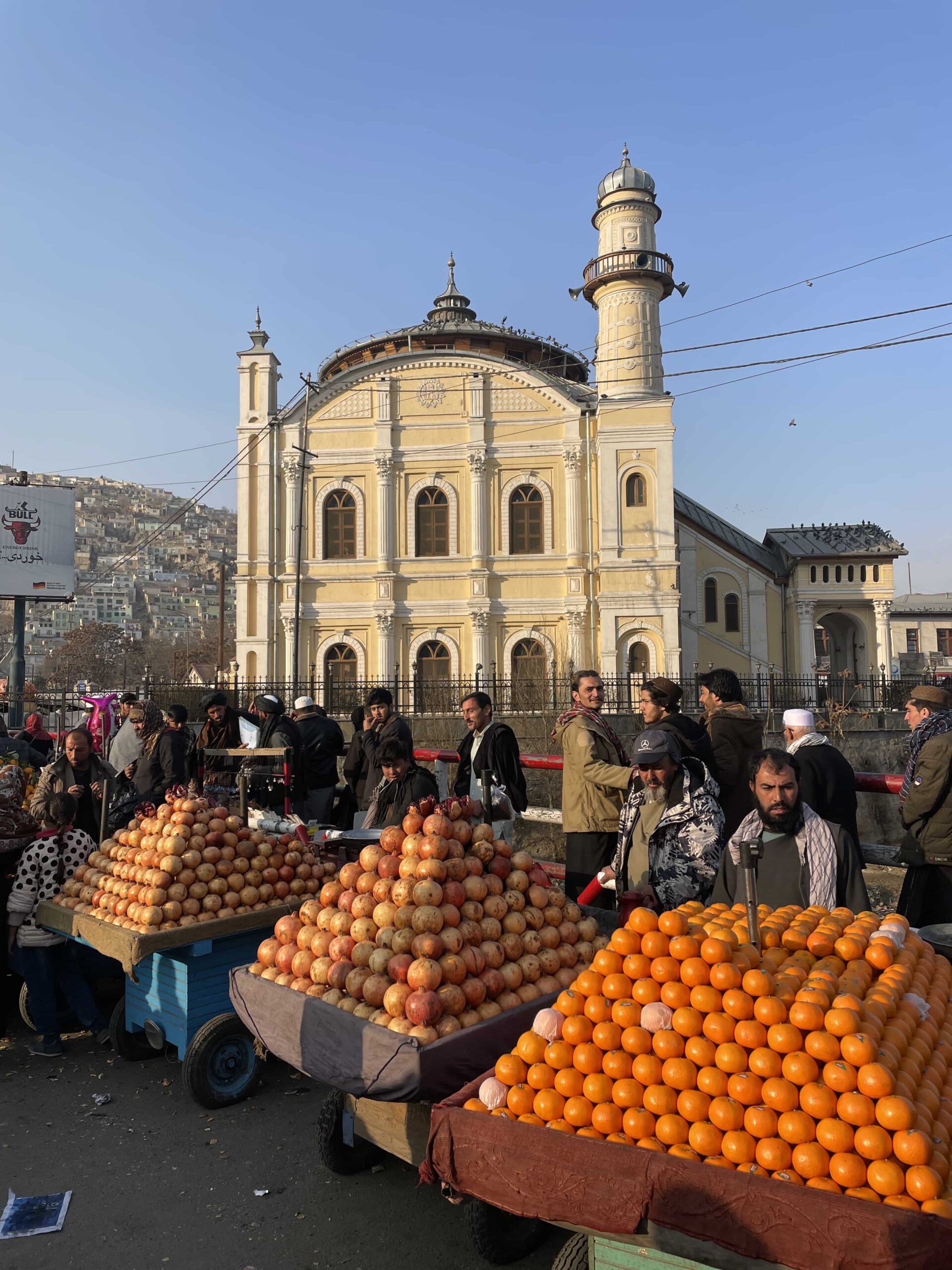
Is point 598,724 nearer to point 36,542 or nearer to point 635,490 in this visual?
point 635,490

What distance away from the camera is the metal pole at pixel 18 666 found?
64.8 ft

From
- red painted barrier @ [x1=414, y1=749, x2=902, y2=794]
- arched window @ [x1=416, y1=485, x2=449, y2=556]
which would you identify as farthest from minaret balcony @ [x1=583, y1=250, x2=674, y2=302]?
red painted barrier @ [x1=414, y1=749, x2=902, y2=794]

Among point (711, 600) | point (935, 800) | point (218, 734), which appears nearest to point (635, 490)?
point (711, 600)

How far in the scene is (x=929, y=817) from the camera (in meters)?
4.92

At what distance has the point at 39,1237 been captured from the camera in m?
3.48

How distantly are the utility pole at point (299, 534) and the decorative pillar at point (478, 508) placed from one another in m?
5.47

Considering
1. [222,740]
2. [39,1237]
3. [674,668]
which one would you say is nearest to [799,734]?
[39,1237]

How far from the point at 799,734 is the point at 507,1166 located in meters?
3.15

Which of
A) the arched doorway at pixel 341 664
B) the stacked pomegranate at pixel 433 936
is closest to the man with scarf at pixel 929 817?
the stacked pomegranate at pixel 433 936

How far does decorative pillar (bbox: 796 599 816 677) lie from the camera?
3262 centimetres

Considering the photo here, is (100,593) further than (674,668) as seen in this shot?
Yes

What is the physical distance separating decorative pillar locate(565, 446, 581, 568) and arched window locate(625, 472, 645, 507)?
156cm

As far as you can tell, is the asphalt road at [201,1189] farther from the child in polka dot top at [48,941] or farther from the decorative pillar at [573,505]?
the decorative pillar at [573,505]

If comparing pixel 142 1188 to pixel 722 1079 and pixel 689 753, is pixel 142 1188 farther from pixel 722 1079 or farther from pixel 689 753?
pixel 689 753
